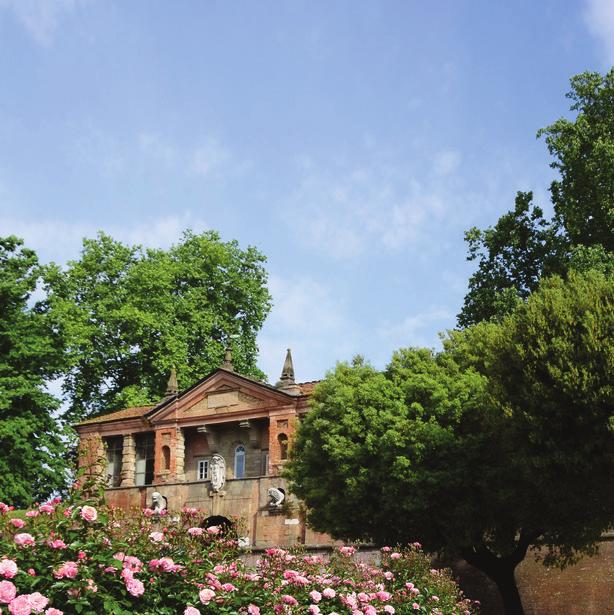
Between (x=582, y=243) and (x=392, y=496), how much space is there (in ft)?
60.4

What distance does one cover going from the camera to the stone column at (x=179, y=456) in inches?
1769

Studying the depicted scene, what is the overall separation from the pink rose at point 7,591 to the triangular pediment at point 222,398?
1361 inches

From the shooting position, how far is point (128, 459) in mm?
46969

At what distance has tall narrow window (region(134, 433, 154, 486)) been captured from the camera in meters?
47.3

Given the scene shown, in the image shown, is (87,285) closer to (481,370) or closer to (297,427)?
(297,427)

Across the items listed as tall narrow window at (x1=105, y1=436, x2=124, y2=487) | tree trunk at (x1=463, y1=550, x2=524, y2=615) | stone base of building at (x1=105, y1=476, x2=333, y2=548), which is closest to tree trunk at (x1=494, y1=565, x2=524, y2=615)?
tree trunk at (x1=463, y1=550, x2=524, y2=615)

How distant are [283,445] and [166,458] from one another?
7.77 metres

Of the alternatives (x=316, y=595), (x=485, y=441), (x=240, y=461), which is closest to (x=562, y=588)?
(x=485, y=441)

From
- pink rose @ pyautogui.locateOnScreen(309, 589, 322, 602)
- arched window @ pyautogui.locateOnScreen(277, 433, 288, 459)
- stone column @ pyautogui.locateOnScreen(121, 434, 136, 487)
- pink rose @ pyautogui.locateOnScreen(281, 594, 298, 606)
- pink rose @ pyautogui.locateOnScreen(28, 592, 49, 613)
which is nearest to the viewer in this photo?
pink rose @ pyautogui.locateOnScreen(28, 592, 49, 613)

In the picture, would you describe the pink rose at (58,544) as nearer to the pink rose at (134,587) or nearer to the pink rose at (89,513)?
the pink rose at (89,513)

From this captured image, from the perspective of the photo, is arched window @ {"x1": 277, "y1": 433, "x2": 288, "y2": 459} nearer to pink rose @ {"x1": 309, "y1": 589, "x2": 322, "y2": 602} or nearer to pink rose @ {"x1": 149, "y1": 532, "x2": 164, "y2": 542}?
pink rose @ {"x1": 309, "y1": 589, "x2": 322, "y2": 602}

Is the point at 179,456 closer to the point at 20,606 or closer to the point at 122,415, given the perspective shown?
the point at 122,415

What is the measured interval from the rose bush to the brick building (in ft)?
91.8

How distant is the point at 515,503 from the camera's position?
906 inches
